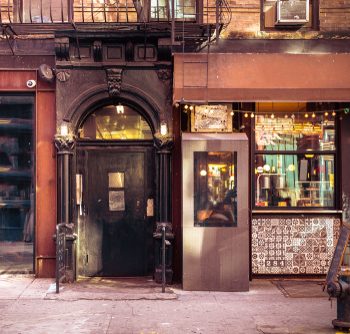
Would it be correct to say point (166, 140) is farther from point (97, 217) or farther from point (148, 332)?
point (148, 332)

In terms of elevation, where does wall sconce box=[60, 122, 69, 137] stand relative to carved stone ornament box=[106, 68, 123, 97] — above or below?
below

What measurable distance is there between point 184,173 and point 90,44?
9.39 ft

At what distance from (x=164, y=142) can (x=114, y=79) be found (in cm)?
141

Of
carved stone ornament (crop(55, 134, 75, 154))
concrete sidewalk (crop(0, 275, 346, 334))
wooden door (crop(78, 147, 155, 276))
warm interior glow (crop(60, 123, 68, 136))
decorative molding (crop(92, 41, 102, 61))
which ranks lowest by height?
concrete sidewalk (crop(0, 275, 346, 334))

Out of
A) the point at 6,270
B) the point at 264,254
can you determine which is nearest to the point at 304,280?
the point at 264,254

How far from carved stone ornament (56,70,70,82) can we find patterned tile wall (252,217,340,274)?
4.18 metres

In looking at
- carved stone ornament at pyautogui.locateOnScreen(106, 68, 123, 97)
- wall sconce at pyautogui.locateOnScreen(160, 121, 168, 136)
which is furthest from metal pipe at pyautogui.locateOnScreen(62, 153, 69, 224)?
wall sconce at pyautogui.locateOnScreen(160, 121, 168, 136)

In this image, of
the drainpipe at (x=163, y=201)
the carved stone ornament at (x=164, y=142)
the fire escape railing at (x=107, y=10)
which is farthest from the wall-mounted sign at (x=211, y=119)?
the fire escape railing at (x=107, y=10)

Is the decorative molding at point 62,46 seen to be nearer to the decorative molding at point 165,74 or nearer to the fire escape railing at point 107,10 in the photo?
the fire escape railing at point 107,10

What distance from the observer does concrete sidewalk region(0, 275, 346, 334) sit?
9008 mm

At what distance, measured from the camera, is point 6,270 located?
12.4 m

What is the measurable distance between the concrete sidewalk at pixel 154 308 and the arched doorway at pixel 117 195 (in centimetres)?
44

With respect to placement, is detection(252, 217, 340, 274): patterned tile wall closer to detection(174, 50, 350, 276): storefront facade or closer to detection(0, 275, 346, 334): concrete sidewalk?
detection(174, 50, 350, 276): storefront facade

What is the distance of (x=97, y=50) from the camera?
39.1ft
